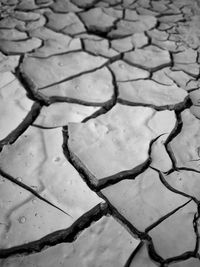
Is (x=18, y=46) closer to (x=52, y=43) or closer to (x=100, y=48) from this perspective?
(x=52, y=43)

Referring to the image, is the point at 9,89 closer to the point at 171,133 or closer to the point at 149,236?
the point at 171,133

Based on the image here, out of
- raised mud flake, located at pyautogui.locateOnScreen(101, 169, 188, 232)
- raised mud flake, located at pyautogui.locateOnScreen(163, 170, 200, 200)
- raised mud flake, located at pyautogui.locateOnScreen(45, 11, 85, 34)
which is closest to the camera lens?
raised mud flake, located at pyautogui.locateOnScreen(101, 169, 188, 232)

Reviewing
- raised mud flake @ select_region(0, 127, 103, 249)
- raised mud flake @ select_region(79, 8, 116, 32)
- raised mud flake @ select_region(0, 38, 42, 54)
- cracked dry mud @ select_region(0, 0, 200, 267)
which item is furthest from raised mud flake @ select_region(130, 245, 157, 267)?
raised mud flake @ select_region(79, 8, 116, 32)

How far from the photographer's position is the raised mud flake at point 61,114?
1.44 metres

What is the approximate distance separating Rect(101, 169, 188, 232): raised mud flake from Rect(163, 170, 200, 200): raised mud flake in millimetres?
44

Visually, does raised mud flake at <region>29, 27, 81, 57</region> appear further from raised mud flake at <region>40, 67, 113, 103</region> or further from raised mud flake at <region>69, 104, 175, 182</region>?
raised mud flake at <region>69, 104, 175, 182</region>

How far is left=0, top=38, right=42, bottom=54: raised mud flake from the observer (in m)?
1.87

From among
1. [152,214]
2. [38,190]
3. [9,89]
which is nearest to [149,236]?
[152,214]

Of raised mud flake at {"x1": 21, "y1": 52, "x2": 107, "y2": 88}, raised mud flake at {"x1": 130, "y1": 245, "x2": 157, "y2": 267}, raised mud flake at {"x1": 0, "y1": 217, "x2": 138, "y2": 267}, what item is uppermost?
raised mud flake at {"x1": 21, "y1": 52, "x2": 107, "y2": 88}

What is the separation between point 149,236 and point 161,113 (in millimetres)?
771

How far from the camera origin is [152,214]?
44.9 inches

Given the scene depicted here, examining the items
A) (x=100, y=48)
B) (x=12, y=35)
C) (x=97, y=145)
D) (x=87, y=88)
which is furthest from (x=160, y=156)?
(x=12, y=35)

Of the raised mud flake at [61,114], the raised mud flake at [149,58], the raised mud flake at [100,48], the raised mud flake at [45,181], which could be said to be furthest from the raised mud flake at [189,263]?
the raised mud flake at [100,48]

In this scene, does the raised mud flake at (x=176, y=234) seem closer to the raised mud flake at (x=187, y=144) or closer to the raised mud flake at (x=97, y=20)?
the raised mud flake at (x=187, y=144)
